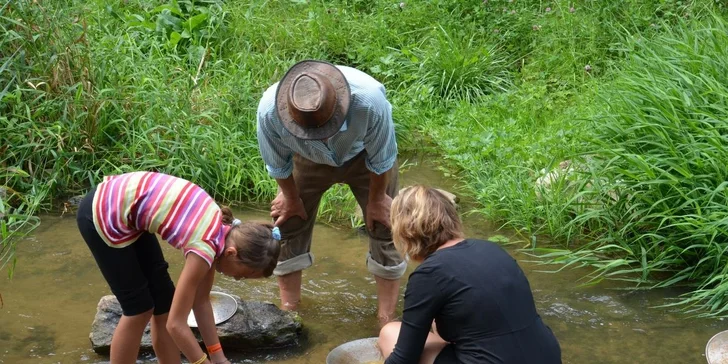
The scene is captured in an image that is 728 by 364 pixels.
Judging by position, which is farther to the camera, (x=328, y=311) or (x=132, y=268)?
(x=328, y=311)

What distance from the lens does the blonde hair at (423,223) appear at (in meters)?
3.09

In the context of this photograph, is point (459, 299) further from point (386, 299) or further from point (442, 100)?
point (442, 100)

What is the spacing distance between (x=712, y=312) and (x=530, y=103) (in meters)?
3.12

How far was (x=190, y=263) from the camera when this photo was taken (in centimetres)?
321

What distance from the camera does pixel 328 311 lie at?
4.55m

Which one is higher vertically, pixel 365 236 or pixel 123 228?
pixel 123 228

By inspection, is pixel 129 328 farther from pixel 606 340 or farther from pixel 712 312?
pixel 712 312

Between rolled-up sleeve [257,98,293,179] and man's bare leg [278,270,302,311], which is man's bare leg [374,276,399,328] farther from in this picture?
rolled-up sleeve [257,98,293,179]

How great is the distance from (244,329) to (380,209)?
815 millimetres

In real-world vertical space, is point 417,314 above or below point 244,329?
above

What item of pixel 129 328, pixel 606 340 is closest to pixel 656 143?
pixel 606 340

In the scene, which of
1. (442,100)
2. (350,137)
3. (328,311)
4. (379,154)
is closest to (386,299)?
(328,311)

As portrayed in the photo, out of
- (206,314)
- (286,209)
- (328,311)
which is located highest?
(286,209)

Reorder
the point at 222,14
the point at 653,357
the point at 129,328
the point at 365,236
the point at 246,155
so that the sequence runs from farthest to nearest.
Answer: the point at 222,14 < the point at 246,155 < the point at 365,236 < the point at 653,357 < the point at 129,328
